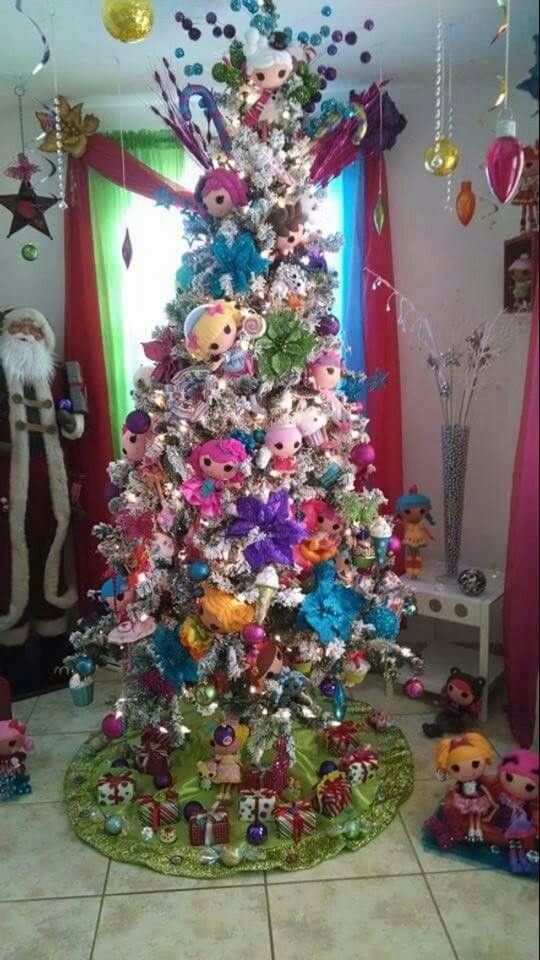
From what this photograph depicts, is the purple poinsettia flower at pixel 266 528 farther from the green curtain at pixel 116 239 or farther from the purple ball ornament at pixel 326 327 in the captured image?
the green curtain at pixel 116 239

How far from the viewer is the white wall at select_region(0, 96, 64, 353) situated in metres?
2.83

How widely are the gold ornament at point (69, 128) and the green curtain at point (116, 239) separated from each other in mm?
109

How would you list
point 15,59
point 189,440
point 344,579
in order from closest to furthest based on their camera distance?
point 189,440
point 344,579
point 15,59

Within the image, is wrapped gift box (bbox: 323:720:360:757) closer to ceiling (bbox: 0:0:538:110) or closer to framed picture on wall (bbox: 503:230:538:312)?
framed picture on wall (bbox: 503:230:538:312)

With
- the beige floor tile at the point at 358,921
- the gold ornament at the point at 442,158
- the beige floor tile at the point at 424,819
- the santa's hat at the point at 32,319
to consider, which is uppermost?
the gold ornament at the point at 442,158

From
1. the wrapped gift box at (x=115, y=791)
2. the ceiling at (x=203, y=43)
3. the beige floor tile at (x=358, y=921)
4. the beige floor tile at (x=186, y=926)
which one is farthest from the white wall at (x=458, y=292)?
the wrapped gift box at (x=115, y=791)

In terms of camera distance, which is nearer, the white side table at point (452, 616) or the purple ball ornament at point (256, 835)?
the purple ball ornament at point (256, 835)

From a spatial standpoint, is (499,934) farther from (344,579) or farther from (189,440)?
(189,440)

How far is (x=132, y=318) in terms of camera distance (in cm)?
297

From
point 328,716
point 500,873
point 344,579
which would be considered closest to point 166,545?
point 344,579

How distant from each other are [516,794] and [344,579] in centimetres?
103

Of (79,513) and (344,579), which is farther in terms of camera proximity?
(79,513)

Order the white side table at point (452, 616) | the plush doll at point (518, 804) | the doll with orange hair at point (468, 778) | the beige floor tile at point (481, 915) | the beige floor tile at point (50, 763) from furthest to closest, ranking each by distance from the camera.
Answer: the white side table at point (452, 616)
the beige floor tile at point (50, 763)
the doll with orange hair at point (468, 778)
the beige floor tile at point (481, 915)
the plush doll at point (518, 804)

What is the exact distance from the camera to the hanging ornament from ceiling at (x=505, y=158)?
1168 millimetres
